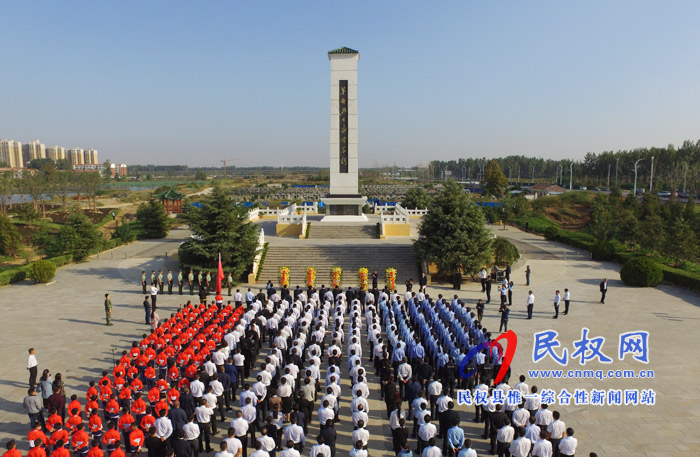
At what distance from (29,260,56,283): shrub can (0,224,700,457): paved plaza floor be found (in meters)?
0.50

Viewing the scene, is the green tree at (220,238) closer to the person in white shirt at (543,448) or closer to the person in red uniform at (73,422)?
the person in red uniform at (73,422)

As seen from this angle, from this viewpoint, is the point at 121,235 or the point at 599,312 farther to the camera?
the point at 121,235

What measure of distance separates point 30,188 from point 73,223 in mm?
32694

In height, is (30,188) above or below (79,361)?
above

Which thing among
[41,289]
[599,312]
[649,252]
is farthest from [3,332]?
[649,252]

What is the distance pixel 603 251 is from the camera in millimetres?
25891

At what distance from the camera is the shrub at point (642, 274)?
65.0 ft

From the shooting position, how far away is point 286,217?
93.9 ft

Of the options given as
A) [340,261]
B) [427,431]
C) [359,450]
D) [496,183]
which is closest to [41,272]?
[340,261]

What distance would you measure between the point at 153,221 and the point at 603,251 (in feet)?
97.1

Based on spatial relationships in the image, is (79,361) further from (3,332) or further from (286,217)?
(286,217)

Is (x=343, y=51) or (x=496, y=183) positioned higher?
(x=343, y=51)

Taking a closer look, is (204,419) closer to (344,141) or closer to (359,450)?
(359,450)
